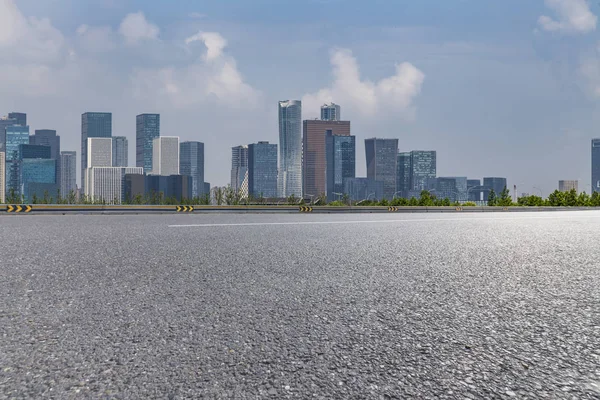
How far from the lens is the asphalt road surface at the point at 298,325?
1838 mm

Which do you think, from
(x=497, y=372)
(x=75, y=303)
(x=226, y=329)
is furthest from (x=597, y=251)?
(x=75, y=303)

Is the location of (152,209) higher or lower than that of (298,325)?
higher

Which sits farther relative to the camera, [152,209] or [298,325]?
[152,209]

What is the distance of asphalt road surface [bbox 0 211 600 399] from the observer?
6.03 feet

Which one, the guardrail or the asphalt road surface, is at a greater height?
the guardrail

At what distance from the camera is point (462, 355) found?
2.12 metres

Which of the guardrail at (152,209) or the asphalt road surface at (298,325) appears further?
the guardrail at (152,209)

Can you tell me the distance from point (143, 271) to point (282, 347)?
2.38m

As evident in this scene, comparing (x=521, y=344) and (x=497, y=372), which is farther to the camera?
(x=521, y=344)

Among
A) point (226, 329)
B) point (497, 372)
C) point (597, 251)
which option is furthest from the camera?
point (597, 251)

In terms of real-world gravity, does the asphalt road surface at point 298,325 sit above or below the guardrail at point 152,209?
below

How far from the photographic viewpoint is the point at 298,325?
257 centimetres

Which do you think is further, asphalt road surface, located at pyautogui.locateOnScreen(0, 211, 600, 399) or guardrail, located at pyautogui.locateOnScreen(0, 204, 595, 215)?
guardrail, located at pyautogui.locateOnScreen(0, 204, 595, 215)

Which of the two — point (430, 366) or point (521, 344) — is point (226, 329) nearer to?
point (430, 366)
